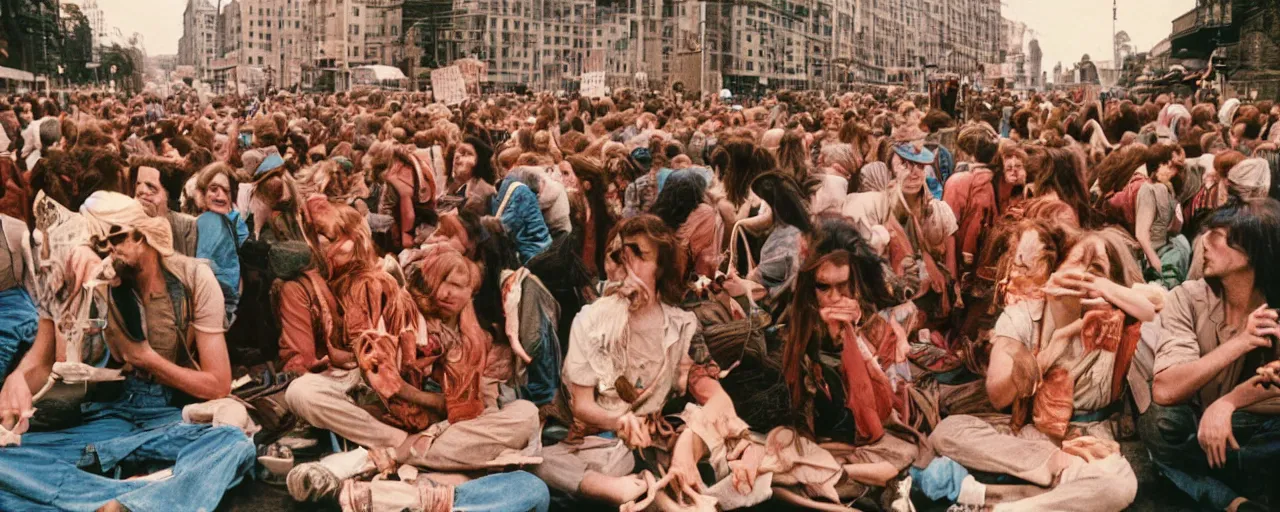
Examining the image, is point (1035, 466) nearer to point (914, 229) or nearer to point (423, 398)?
point (914, 229)

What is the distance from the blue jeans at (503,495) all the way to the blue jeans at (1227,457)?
130 inches

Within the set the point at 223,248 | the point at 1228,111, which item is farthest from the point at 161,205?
the point at 1228,111

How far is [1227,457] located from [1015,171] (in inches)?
74.3

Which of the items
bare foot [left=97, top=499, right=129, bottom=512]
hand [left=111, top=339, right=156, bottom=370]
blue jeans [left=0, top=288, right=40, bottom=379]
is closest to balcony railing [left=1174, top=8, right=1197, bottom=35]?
hand [left=111, top=339, right=156, bottom=370]

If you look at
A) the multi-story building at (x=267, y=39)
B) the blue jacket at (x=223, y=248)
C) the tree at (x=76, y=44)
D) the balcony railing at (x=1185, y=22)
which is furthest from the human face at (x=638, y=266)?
the tree at (x=76, y=44)

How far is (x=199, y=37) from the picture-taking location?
7930 millimetres

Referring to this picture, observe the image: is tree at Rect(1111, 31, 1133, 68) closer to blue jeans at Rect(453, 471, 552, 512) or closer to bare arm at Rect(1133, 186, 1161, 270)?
bare arm at Rect(1133, 186, 1161, 270)

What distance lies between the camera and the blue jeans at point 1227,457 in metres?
6.79

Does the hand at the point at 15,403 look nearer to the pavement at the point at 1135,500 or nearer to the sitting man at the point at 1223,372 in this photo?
the pavement at the point at 1135,500

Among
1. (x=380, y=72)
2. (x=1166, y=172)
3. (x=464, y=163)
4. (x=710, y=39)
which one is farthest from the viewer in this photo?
(x=710, y=39)

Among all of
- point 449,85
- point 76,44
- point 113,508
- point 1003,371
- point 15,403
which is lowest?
point 113,508

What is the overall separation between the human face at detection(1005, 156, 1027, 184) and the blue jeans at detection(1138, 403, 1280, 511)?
4.71ft

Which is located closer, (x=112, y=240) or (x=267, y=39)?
(x=112, y=240)

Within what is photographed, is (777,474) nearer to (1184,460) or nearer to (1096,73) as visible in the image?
(1184,460)
